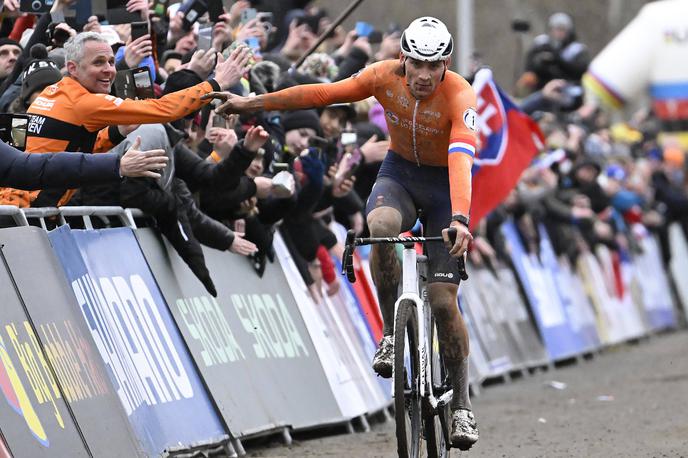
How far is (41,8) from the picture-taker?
10.6m

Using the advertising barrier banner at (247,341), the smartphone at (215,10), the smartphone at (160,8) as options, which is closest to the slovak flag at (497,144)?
the advertising barrier banner at (247,341)

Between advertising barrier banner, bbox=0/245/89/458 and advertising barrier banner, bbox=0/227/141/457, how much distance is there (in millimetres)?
108

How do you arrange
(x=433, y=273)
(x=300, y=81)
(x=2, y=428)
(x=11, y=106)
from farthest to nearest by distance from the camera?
(x=300, y=81) → (x=11, y=106) → (x=433, y=273) → (x=2, y=428)

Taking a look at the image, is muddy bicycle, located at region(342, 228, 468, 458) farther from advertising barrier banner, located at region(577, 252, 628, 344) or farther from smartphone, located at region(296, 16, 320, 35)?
advertising barrier banner, located at region(577, 252, 628, 344)

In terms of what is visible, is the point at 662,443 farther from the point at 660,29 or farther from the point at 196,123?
the point at 660,29

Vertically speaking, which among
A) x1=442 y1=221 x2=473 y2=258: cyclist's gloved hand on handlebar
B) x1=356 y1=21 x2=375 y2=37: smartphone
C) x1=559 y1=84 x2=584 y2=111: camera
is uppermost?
x1=356 y1=21 x2=375 y2=37: smartphone

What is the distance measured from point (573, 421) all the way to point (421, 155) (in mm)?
4237

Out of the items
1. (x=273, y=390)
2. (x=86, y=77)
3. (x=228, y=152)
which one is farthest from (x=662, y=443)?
(x=86, y=77)

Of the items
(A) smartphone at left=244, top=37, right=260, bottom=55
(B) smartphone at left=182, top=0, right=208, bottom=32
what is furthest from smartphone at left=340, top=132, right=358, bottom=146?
(B) smartphone at left=182, top=0, right=208, bottom=32

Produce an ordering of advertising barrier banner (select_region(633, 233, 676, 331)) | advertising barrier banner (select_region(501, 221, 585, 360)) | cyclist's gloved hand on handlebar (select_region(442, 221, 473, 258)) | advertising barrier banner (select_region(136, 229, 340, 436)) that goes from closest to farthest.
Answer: cyclist's gloved hand on handlebar (select_region(442, 221, 473, 258)), advertising barrier banner (select_region(136, 229, 340, 436)), advertising barrier banner (select_region(501, 221, 585, 360)), advertising barrier banner (select_region(633, 233, 676, 331))

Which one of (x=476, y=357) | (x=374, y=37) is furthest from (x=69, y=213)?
(x=476, y=357)

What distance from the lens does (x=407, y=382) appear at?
908 centimetres

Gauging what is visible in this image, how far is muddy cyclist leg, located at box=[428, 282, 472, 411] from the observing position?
365 inches

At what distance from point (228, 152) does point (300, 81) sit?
1.66 m
